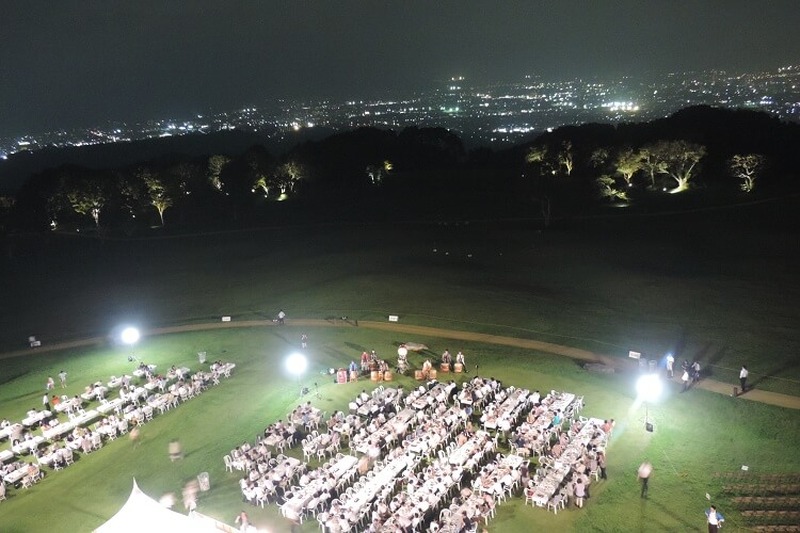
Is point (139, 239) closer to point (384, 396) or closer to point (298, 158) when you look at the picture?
point (298, 158)

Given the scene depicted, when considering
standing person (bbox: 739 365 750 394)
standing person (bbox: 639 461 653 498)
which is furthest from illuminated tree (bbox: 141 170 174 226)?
standing person (bbox: 639 461 653 498)

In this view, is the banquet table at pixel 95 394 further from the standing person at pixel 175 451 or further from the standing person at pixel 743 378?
the standing person at pixel 743 378

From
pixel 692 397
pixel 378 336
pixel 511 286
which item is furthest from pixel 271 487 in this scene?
pixel 511 286

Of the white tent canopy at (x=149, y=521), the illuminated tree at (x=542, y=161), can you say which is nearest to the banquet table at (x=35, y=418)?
the white tent canopy at (x=149, y=521)

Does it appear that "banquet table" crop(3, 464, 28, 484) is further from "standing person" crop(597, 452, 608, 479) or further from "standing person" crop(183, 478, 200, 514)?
"standing person" crop(597, 452, 608, 479)

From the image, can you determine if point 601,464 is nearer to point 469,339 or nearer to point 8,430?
point 469,339
